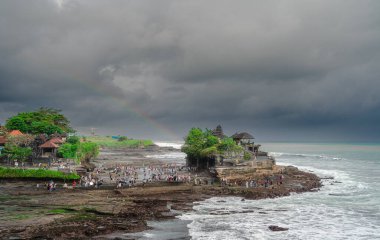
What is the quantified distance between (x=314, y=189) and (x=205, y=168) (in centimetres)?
2638

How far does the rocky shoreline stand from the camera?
26.8 meters

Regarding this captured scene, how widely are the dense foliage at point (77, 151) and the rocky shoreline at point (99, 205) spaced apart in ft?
59.2

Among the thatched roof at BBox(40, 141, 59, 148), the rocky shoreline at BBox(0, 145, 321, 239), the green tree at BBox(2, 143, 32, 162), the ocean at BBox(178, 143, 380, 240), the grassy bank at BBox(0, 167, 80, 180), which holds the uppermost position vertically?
the thatched roof at BBox(40, 141, 59, 148)

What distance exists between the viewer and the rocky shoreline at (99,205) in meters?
26.8

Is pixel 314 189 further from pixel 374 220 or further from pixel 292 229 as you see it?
pixel 292 229

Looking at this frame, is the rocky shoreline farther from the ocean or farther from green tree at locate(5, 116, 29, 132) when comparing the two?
green tree at locate(5, 116, 29, 132)

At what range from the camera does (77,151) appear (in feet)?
242

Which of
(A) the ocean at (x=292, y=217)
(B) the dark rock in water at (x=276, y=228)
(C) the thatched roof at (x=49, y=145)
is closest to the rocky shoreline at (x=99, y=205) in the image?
(A) the ocean at (x=292, y=217)

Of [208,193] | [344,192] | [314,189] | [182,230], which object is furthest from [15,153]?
[344,192]

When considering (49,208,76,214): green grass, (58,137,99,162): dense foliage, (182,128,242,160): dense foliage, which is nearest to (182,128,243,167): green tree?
(182,128,242,160): dense foliage

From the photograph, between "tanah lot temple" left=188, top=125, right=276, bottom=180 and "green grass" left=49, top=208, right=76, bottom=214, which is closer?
"green grass" left=49, top=208, right=76, bottom=214

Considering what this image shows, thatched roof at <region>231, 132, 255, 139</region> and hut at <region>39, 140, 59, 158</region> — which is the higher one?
thatched roof at <region>231, 132, 255, 139</region>

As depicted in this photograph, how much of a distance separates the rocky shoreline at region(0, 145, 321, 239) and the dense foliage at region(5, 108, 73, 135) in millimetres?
37924

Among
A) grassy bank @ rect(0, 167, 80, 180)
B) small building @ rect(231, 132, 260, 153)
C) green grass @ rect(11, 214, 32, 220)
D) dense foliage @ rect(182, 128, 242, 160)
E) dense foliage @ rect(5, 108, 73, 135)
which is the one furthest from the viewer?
dense foliage @ rect(5, 108, 73, 135)
